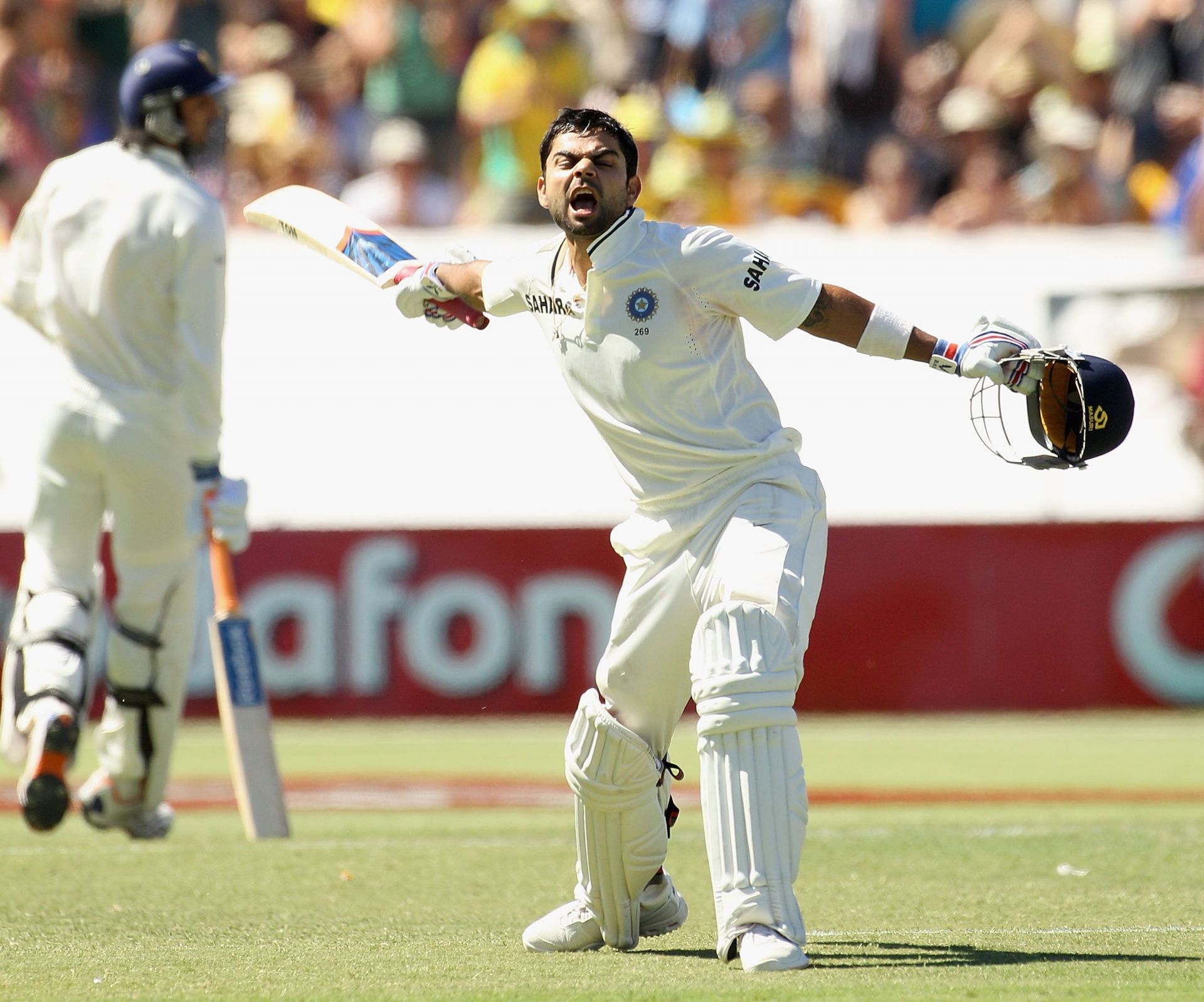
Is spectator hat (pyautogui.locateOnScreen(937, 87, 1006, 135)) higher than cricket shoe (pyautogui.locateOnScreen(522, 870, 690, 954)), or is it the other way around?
spectator hat (pyautogui.locateOnScreen(937, 87, 1006, 135))

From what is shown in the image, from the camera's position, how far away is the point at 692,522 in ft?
13.4

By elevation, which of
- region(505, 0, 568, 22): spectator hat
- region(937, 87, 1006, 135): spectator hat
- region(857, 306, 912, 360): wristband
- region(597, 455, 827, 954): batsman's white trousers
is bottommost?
region(597, 455, 827, 954): batsman's white trousers

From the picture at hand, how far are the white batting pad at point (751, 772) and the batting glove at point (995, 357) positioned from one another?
25.0 inches

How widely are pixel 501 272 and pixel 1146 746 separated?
5.68 metres

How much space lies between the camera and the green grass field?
146 inches

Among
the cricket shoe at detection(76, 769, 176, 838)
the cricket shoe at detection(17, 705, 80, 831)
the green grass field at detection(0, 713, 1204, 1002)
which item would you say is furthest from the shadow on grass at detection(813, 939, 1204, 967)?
the cricket shoe at detection(76, 769, 176, 838)

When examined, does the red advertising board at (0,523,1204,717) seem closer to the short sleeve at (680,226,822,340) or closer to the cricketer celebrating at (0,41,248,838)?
the cricketer celebrating at (0,41,248,838)

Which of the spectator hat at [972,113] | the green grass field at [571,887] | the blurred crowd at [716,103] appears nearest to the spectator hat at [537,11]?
the blurred crowd at [716,103]

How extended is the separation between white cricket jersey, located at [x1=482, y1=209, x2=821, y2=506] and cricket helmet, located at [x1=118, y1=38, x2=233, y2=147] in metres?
2.36

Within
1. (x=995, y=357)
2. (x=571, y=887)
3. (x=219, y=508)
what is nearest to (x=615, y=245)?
(x=995, y=357)

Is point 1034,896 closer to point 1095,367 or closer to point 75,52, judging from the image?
point 1095,367

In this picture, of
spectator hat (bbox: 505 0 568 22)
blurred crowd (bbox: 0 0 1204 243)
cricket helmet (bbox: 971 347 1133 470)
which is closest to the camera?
cricket helmet (bbox: 971 347 1133 470)

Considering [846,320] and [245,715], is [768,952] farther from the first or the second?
[245,715]

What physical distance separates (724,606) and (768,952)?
0.66 m
